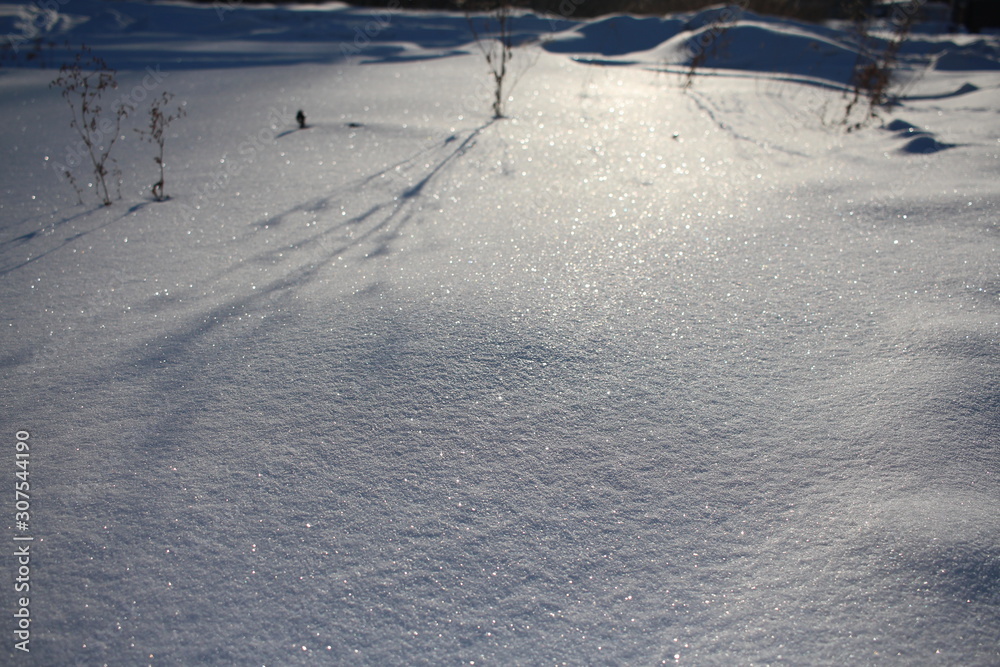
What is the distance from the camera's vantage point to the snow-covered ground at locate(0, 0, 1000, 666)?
94cm

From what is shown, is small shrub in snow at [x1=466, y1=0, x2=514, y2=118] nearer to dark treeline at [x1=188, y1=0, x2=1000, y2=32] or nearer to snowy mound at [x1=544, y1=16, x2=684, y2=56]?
snowy mound at [x1=544, y1=16, x2=684, y2=56]

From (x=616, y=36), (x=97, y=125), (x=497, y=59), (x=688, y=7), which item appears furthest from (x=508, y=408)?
(x=688, y=7)

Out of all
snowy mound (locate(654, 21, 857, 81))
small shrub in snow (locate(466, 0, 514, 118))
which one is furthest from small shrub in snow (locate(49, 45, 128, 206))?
snowy mound (locate(654, 21, 857, 81))

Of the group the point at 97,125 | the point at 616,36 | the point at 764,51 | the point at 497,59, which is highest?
the point at 616,36

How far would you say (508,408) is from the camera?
1344mm

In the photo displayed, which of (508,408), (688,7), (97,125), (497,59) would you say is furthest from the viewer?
(688,7)

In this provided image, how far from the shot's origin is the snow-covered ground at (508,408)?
0.94 m

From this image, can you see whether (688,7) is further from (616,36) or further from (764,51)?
(764,51)

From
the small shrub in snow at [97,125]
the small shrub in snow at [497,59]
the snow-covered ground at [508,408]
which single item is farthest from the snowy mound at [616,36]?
the small shrub in snow at [97,125]

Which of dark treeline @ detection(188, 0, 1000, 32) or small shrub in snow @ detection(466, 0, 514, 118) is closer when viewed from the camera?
small shrub in snow @ detection(466, 0, 514, 118)

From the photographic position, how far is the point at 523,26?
7.95 m

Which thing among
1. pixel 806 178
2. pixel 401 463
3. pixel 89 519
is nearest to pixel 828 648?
pixel 401 463

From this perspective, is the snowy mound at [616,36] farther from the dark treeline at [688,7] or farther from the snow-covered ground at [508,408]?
the snow-covered ground at [508,408]

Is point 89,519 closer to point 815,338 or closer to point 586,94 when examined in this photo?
point 815,338
